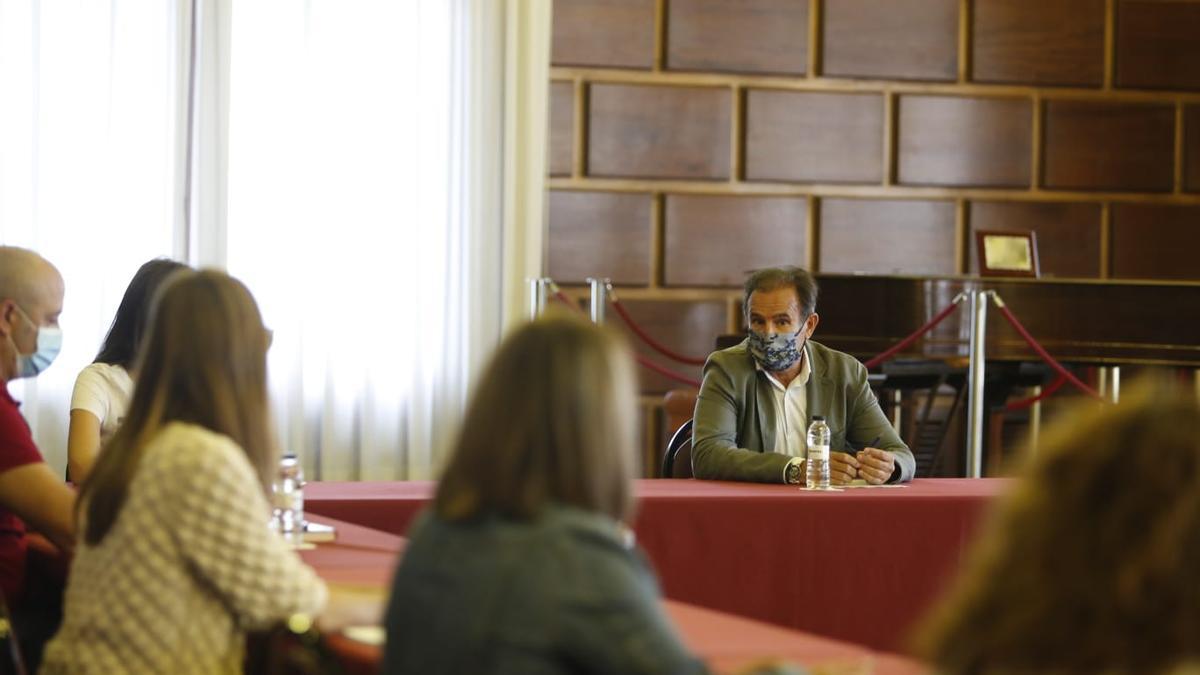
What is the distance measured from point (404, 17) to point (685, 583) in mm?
5109

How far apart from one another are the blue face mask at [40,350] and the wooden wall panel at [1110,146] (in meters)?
7.16

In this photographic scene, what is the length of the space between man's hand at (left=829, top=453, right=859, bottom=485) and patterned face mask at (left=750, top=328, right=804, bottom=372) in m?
0.35

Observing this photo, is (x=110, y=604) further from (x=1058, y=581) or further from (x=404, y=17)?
(x=404, y=17)

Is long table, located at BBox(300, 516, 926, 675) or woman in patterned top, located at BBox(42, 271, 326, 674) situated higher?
woman in patterned top, located at BBox(42, 271, 326, 674)

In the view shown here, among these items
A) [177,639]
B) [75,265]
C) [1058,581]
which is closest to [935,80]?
[75,265]

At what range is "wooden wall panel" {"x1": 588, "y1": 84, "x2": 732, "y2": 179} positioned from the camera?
8.89 m

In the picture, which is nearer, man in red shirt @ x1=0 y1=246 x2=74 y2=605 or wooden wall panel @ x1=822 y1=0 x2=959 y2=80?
man in red shirt @ x1=0 y1=246 x2=74 y2=605

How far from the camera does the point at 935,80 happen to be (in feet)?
30.1

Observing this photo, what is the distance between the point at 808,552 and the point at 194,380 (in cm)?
198

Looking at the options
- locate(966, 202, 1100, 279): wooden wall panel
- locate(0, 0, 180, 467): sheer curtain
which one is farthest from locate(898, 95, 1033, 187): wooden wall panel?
locate(0, 0, 180, 467): sheer curtain

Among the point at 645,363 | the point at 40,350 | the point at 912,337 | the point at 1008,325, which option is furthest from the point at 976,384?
the point at 40,350

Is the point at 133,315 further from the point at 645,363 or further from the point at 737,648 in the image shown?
the point at 645,363

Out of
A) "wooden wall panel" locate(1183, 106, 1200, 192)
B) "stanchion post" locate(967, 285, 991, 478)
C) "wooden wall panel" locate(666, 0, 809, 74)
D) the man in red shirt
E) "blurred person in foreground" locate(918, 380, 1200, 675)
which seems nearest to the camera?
"blurred person in foreground" locate(918, 380, 1200, 675)

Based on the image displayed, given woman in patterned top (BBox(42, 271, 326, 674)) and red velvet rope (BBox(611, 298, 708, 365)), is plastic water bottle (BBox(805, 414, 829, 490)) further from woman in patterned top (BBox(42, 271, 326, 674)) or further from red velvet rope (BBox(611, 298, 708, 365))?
red velvet rope (BBox(611, 298, 708, 365))
